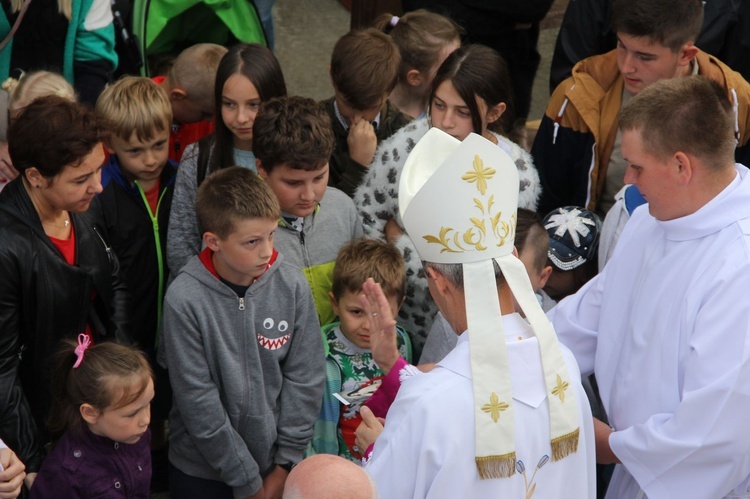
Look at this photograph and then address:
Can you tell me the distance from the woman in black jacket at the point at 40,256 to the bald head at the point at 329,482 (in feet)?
4.73

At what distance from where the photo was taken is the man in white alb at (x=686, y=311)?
10.4 feet

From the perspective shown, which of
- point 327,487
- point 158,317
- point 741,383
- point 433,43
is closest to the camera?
point 327,487

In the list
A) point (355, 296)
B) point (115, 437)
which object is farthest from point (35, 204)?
point (355, 296)

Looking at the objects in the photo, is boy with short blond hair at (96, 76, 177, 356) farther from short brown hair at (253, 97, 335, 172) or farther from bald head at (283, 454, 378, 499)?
bald head at (283, 454, 378, 499)

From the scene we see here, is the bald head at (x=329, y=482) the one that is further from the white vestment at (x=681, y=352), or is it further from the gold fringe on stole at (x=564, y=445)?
the white vestment at (x=681, y=352)

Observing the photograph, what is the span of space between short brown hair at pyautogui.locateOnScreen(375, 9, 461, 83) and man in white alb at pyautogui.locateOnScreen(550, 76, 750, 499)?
2057mm

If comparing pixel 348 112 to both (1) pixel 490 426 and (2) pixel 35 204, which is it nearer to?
(2) pixel 35 204

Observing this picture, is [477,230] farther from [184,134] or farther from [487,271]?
[184,134]

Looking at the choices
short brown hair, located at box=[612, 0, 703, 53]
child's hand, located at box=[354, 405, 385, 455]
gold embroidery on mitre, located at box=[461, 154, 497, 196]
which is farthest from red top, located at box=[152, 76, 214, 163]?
gold embroidery on mitre, located at box=[461, 154, 497, 196]

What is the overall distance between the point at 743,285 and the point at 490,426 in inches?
40.2

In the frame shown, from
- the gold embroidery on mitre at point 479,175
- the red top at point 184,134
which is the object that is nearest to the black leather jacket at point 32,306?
the red top at point 184,134

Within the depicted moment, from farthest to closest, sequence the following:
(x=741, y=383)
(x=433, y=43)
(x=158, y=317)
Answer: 1. (x=433, y=43)
2. (x=158, y=317)
3. (x=741, y=383)

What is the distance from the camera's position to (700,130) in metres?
→ 3.24

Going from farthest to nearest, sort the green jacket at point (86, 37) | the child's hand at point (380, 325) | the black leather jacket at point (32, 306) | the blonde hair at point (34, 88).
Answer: the green jacket at point (86, 37)
the blonde hair at point (34, 88)
the black leather jacket at point (32, 306)
the child's hand at point (380, 325)
